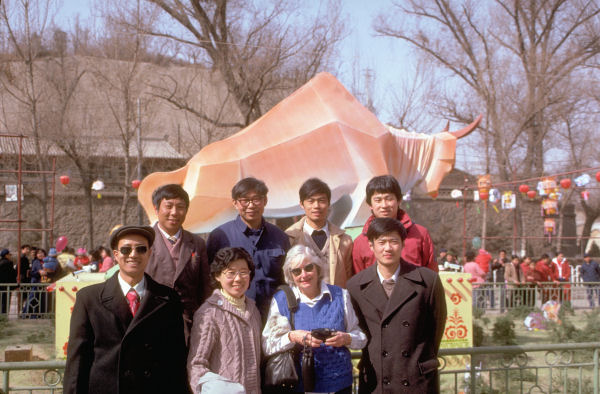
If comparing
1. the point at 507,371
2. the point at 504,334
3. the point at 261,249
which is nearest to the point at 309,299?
the point at 261,249

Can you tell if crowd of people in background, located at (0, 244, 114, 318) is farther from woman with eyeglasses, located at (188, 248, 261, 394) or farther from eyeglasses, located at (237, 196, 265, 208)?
woman with eyeglasses, located at (188, 248, 261, 394)

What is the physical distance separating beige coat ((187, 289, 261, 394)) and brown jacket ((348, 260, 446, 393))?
0.58m

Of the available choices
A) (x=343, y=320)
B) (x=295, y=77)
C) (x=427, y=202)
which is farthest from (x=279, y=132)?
(x=427, y=202)

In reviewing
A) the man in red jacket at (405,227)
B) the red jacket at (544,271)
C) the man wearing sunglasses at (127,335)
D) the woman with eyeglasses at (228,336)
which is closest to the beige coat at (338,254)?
the man in red jacket at (405,227)

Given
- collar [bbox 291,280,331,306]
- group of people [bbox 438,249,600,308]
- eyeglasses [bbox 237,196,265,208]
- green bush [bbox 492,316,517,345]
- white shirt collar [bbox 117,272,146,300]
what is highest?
eyeglasses [bbox 237,196,265,208]

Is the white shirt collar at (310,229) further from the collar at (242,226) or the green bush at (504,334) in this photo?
the green bush at (504,334)

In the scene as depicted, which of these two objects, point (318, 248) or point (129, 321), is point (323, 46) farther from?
point (129, 321)

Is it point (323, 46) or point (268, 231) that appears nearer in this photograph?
point (268, 231)

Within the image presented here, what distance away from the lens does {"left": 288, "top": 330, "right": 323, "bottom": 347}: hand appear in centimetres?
274

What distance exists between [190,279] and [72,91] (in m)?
15.8

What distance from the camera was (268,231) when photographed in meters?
3.58

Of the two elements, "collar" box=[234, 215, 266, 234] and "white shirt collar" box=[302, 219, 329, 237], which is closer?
"collar" box=[234, 215, 266, 234]

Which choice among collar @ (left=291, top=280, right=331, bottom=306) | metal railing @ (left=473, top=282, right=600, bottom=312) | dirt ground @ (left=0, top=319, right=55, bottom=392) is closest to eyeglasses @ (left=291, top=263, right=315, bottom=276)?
collar @ (left=291, top=280, right=331, bottom=306)

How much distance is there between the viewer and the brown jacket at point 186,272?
3328 mm
